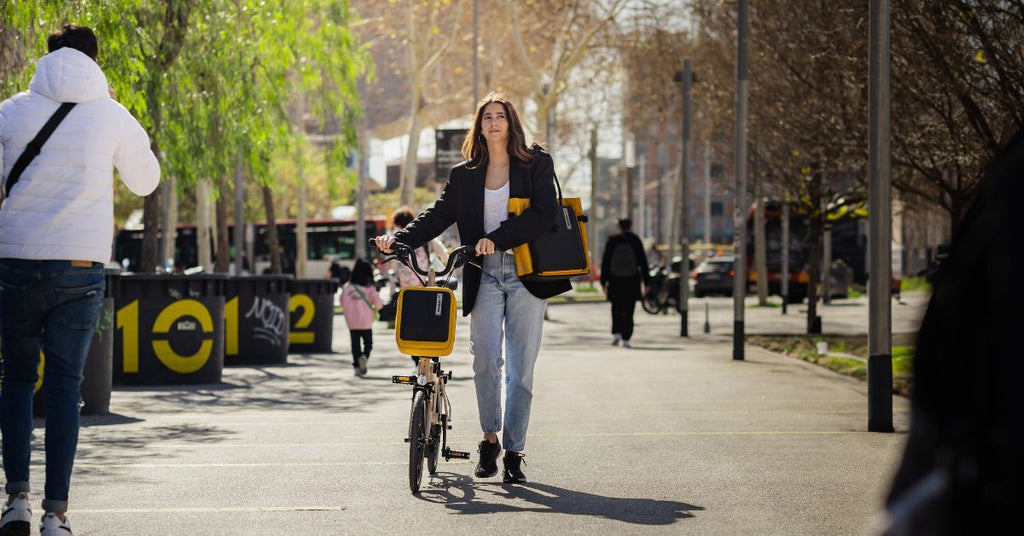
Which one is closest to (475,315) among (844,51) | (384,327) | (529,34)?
(844,51)

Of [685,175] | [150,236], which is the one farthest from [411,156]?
[150,236]

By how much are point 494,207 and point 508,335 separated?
0.62 meters

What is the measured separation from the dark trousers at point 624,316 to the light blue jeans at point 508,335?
14.3 meters

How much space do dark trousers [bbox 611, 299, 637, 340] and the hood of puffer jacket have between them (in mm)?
16070

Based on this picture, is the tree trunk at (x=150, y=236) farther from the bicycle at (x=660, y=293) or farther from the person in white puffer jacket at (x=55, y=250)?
the bicycle at (x=660, y=293)

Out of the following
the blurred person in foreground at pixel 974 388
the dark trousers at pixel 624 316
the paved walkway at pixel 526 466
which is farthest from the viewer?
the dark trousers at pixel 624 316

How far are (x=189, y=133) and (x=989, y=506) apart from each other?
1693cm

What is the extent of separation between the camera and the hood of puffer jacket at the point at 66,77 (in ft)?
19.0

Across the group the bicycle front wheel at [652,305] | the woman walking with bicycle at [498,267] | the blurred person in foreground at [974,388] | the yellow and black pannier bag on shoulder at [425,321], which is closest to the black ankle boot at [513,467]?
the woman walking with bicycle at [498,267]

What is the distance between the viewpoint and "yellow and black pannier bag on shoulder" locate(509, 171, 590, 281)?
7.21 meters

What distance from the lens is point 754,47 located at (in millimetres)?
24734

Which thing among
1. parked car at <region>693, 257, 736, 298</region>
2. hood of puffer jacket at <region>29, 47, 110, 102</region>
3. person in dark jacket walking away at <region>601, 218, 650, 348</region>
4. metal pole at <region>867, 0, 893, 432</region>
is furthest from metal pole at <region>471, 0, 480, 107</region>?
hood of puffer jacket at <region>29, 47, 110, 102</region>

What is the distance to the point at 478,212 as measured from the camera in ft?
24.4

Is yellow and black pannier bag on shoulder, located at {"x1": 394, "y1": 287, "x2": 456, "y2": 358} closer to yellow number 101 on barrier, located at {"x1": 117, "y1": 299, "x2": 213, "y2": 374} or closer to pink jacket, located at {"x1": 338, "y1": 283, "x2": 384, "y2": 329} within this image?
yellow number 101 on barrier, located at {"x1": 117, "y1": 299, "x2": 213, "y2": 374}
